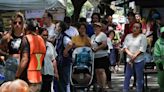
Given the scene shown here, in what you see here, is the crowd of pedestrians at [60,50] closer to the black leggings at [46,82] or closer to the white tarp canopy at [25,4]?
the black leggings at [46,82]

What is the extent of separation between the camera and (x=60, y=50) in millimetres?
10664

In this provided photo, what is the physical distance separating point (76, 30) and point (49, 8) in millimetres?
4779

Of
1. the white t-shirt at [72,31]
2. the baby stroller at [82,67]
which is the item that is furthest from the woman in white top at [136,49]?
the white t-shirt at [72,31]

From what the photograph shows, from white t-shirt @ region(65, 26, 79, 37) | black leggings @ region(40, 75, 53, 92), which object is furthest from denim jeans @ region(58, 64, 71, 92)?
black leggings @ region(40, 75, 53, 92)

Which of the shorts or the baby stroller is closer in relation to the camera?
the baby stroller

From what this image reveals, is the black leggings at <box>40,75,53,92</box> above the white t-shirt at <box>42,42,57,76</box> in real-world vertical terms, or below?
below

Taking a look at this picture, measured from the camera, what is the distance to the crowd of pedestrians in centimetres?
778

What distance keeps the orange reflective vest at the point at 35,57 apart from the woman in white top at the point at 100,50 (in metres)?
3.25

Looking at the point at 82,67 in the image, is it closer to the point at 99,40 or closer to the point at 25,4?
the point at 99,40

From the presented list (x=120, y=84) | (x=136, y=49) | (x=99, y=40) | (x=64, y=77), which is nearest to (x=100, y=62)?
(x=99, y=40)

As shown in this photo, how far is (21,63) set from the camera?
7629 millimetres

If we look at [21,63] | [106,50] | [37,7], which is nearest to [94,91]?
[106,50]

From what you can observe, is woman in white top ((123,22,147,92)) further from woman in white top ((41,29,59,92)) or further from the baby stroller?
woman in white top ((41,29,59,92))

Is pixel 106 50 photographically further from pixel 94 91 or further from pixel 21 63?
pixel 21 63
